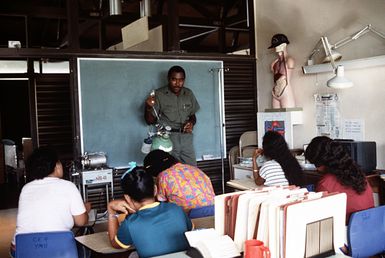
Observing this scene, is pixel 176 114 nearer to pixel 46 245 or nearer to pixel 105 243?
pixel 105 243

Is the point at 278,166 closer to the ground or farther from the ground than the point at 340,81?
closer to the ground

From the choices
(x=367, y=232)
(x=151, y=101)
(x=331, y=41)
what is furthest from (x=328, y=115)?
(x=367, y=232)

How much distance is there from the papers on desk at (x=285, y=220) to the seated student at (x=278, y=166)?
142 centimetres

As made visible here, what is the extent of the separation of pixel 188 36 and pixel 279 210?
5805mm

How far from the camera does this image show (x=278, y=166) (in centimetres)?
329

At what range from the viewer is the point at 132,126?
477 cm

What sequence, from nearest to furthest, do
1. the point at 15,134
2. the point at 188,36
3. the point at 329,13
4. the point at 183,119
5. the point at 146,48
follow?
the point at 329,13, the point at 183,119, the point at 146,48, the point at 188,36, the point at 15,134

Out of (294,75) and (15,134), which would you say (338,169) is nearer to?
(294,75)

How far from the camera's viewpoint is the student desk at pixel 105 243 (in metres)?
2.10

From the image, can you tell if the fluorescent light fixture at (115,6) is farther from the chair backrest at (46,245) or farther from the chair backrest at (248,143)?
the chair backrest at (46,245)

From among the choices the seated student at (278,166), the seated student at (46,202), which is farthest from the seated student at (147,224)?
the seated student at (278,166)

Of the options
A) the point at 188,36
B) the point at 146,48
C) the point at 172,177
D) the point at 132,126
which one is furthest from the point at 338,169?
the point at 188,36

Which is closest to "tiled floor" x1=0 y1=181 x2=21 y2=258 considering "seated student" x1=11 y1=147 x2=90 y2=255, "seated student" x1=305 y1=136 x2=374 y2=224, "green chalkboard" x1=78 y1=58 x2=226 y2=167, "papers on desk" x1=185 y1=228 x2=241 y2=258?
"green chalkboard" x1=78 y1=58 x2=226 y2=167

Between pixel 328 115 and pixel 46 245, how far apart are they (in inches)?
126
